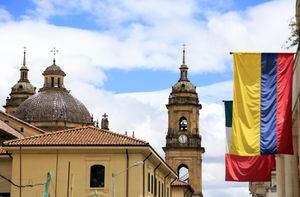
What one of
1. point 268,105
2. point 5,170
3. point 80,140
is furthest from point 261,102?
point 5,170

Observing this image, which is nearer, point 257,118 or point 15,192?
point 257,118

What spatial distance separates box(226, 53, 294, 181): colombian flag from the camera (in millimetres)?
22266

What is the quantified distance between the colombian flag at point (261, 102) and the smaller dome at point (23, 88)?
96.4m

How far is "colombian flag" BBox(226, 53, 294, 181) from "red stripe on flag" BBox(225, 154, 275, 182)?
2.50 feet

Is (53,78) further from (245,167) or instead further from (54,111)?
(245,167)

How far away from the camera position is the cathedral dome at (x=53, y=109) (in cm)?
9562

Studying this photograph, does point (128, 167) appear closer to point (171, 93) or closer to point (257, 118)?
point (257, 118)

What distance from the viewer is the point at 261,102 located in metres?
22.5

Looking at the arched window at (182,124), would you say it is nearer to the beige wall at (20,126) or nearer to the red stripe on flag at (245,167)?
the beige wall at (20,126)

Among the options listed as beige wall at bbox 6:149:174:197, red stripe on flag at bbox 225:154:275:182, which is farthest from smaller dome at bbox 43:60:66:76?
red stripe on flag at bbox 225:154:275:182

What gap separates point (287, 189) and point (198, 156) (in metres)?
75.8

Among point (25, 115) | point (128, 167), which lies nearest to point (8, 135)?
point (128, 167)

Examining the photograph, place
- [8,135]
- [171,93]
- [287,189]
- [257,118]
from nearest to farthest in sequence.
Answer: [257,118] < [287,189] < [8,135] < [171,93]

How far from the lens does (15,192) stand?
1951 inches
